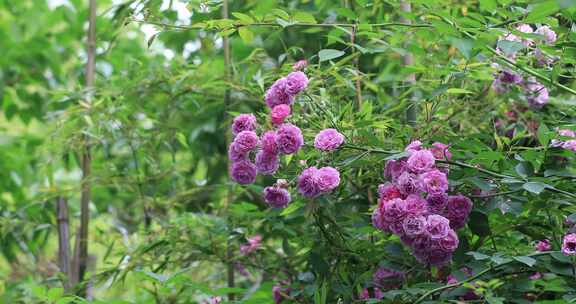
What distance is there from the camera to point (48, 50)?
120 inches

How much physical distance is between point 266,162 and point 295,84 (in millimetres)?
140

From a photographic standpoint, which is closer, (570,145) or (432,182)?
(432,182)

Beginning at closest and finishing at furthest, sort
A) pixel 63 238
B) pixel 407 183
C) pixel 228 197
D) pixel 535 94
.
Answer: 1. pixel 407 183
2. pixel 535 94
3. pixel 228 197
4. pixel 63 238

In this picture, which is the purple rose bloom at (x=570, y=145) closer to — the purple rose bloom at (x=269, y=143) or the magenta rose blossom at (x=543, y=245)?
the magenta rose blossom at (x=543, y=245)

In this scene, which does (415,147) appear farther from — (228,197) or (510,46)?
(228,197)

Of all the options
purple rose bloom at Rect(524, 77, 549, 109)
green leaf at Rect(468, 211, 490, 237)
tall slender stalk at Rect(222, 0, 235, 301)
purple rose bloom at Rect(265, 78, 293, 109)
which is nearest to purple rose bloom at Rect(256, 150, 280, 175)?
purple rose bloom at Rect(265, 78, 293, 109)

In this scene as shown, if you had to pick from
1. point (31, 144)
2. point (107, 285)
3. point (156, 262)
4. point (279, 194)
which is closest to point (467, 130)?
point (279, 194)

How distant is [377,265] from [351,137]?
0.30m

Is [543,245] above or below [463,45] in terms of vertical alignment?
below

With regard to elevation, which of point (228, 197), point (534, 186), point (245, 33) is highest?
point (245, 33)

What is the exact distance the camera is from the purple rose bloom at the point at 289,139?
4.25ft

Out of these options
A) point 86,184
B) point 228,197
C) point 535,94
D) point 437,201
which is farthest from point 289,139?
point 86,184

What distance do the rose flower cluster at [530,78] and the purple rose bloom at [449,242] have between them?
0.37 metres

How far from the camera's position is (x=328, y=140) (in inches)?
50.5
